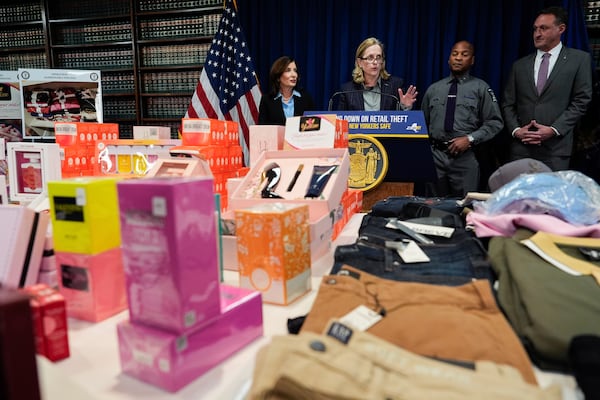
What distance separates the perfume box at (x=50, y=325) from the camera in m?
0.73

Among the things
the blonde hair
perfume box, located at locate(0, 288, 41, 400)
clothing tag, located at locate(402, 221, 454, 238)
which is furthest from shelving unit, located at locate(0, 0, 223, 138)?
perfume box, located at locate(0, 288, 41, 400)

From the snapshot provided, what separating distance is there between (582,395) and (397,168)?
1660mm

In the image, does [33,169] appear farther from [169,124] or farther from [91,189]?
[169,124]

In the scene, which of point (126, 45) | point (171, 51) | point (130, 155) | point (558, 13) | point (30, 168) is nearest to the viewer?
point (30, 168)

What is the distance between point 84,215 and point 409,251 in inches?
30.6

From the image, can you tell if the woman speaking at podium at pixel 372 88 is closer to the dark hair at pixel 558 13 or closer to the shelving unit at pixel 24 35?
the dark hair at pixel 558 13

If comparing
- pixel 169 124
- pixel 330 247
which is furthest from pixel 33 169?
pixel 169 124

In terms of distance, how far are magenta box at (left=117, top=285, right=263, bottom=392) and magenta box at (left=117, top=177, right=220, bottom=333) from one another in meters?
0.02

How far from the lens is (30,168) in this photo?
1.62m

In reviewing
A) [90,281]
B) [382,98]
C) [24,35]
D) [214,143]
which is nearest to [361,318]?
[90,281]

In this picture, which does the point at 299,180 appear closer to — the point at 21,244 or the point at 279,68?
the point at 21,244

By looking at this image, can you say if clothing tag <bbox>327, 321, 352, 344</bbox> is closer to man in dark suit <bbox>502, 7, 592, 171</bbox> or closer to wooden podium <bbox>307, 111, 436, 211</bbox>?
wooden podium <bbox>307, 111, 436, 211</bbox>

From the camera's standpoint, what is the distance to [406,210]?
1629 millimetres

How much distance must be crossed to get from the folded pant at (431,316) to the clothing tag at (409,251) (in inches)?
8.8
